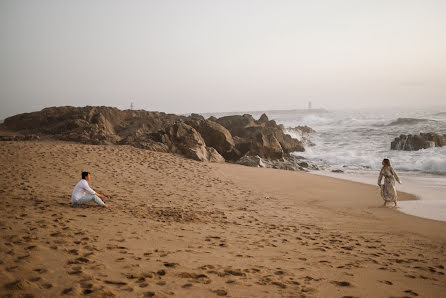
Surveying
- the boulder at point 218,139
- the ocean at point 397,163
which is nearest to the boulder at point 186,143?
the boulder at point 218,139

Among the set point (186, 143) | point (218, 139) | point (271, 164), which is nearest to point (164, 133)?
point (186, 143)

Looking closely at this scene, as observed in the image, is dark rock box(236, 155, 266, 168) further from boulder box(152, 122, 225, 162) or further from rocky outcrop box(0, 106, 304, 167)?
boulder box(152, 122, 225, 162)

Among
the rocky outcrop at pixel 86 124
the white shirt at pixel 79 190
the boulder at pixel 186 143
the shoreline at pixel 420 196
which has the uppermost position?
the rocky outcrop at pixel 86 124

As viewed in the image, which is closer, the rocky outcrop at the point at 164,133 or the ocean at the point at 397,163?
the ocean at the point at 397,163

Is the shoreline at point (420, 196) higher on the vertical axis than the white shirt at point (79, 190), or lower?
lower

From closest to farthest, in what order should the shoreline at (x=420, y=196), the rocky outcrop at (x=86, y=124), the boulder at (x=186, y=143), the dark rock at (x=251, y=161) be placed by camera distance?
the shoreline at (x=420, y=196) < the boulder at (x=186, y=143) < the dark rock at (x=251, y=161) < the rocky outcrop at (x=86, y=124)

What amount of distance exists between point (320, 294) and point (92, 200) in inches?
201

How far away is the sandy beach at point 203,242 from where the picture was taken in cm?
339

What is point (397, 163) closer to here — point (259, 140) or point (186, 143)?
point (259, 140)

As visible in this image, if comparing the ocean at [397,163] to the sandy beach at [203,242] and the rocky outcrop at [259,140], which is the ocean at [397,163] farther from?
the rocky outcrop at [259,140]

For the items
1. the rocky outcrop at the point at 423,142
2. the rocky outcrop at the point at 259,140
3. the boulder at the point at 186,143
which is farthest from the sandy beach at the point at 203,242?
the rocky outcrop at the point at 423,142

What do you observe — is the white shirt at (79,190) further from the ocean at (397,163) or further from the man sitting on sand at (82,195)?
the ocean at (397,163)

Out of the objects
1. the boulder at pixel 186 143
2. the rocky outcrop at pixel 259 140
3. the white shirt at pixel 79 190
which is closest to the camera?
the white shirt at pixel 79 190

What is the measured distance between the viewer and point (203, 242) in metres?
5.04
